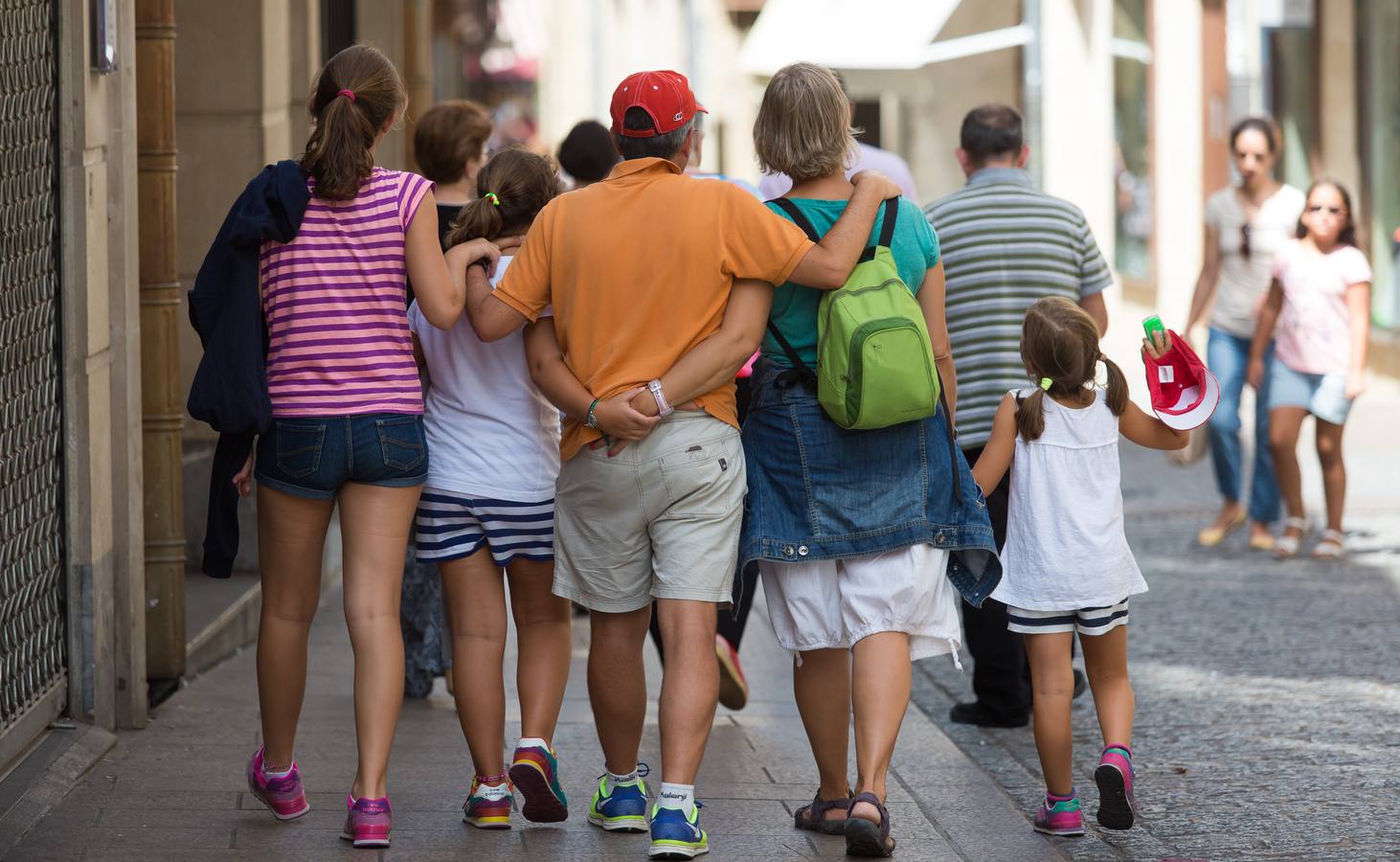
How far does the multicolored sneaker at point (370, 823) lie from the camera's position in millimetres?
4520

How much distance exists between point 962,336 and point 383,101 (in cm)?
237

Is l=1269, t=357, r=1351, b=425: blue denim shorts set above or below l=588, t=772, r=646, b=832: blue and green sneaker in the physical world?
above

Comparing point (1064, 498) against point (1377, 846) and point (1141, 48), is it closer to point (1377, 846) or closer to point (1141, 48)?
point (1377, 846)

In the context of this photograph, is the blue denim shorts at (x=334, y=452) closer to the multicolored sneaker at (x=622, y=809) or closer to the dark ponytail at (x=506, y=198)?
the dark ponytail at (x=506, y=198)

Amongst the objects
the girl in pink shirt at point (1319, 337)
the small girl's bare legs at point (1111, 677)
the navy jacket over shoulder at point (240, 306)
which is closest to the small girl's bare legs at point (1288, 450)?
the girl in pink shirt at point (1319, 337)

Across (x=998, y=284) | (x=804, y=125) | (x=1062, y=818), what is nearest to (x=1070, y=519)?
(x=1062, y=818)

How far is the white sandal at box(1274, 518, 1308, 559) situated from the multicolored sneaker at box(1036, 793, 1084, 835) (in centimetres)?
457

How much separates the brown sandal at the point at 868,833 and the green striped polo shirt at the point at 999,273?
73.1 inches

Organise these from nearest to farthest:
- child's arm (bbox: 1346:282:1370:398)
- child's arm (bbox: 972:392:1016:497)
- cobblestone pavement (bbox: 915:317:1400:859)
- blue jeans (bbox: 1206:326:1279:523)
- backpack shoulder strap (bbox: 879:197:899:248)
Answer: backpack shoulder strap (bbox: 879:197:899:248), child's arm (bbox: 972:392:1016:497), cobblestone pavement (bbox: 915:317:1400:859), child's arm (bbox: 1346:282:1370:398), blue jeans (bbox: 1206:326:1279:523)

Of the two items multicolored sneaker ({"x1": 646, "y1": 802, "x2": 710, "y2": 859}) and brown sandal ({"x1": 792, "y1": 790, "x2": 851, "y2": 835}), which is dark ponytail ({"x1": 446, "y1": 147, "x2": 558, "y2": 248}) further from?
brown sandal ({"x1": 792, "y1": 790, "x2": 851, "y2": 835})

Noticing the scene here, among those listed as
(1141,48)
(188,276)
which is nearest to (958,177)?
(1141,48)

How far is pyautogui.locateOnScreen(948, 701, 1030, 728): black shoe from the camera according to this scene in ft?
20.7

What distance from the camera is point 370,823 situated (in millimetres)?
4523

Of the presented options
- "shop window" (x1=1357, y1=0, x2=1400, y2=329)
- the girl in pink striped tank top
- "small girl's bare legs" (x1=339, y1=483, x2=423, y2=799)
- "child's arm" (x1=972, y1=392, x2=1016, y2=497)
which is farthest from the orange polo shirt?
"shop window" (x1=1357, y1=0, x2=1400, y2=329)
